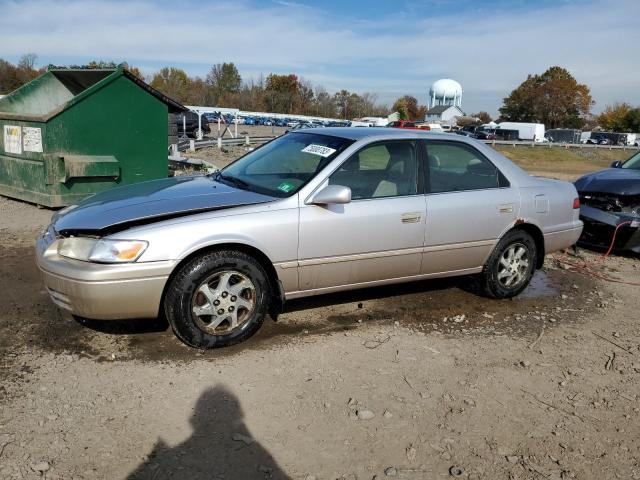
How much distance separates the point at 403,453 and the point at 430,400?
0.64 meters

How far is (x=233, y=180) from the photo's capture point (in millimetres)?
4973

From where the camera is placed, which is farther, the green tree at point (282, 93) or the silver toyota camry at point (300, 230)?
the green tree at point (282, 93)

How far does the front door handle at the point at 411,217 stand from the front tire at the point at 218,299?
4.22 ft

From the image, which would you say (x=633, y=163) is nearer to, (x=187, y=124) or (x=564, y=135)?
(x=187, y=124)

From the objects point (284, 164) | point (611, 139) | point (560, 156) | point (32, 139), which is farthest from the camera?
point (611, 139)

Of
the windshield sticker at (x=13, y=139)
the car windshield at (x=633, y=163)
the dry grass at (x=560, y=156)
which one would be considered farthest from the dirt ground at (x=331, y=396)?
the dry grass at (x=560, y=156)

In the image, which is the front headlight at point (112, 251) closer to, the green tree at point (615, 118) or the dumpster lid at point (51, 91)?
the dumpster lid at point (51, 91)

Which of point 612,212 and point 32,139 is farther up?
point 32,139

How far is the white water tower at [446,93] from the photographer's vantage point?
113 metres

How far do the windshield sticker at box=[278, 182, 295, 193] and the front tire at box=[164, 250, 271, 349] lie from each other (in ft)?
2.08

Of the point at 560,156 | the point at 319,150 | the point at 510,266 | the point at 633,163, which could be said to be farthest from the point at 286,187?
the point at 560,156

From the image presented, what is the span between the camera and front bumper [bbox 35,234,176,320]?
3.72 m

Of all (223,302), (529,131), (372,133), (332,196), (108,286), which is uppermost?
(372,133)

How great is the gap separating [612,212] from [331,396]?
5788 mm
